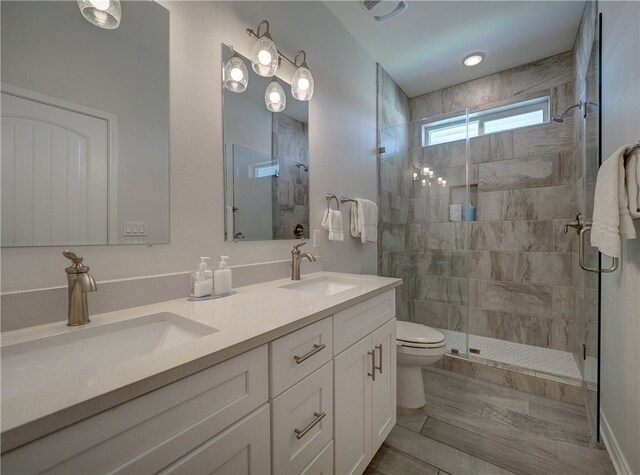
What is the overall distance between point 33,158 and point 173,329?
62 centimetres

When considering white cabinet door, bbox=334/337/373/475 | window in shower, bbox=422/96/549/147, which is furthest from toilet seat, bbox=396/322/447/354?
window in shower, bbox=422/96/549/147

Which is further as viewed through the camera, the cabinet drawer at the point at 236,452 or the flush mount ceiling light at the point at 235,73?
the flush mount ceiling light at the point at 235,73

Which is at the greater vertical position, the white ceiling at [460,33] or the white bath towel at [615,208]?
the white ceiling at [460,33]

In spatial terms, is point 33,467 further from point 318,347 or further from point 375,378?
point 375,378

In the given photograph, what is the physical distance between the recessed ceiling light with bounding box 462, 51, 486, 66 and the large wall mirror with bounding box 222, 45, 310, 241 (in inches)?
70.1

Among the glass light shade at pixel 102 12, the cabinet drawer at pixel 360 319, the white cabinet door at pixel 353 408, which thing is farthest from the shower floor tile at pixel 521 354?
the glass light shade at pixel 102 12

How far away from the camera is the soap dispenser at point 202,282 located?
3.53 ft

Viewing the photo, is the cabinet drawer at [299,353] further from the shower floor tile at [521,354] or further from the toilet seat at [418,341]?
the shower floor tile at [521,354]

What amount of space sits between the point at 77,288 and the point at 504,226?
313cm

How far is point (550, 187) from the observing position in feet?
8.21

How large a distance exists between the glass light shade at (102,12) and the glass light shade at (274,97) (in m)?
0.70

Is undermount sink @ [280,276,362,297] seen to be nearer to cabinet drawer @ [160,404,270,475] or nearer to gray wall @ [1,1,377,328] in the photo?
gray wall @ [1,1,377,328]

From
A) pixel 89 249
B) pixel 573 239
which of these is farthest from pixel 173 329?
pixel 573 239

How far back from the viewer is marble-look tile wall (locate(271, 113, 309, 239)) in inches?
61.5
